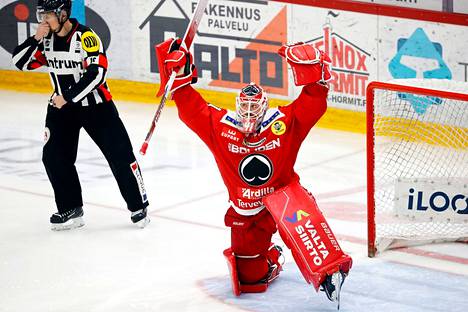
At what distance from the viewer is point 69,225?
632cm

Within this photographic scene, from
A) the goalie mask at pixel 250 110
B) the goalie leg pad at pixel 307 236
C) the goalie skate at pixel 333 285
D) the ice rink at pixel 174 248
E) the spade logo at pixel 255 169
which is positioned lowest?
the ice rink at pixel 174 248

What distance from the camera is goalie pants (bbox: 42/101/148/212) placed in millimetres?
6105

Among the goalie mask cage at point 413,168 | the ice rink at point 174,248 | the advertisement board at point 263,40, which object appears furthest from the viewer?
the advertisement board at point 263,40

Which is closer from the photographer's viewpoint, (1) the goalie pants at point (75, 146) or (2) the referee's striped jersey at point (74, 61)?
(2) the referee's striped jersey at point (74, 61)

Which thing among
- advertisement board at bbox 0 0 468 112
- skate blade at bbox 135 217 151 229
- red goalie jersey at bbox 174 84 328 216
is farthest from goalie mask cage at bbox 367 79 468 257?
advertisement board at bbox 0 0 468 112

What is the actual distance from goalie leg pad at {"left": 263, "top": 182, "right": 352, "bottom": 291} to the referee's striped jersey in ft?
4.62

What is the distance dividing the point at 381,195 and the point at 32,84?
16.1ft

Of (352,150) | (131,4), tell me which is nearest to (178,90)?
(352,150)

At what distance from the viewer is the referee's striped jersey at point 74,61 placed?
592cm

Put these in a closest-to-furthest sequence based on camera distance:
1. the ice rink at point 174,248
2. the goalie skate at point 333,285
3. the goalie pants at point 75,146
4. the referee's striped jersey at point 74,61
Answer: the goalie skate at point 333,285 < the ice rink at point 174,248 < the referee's striped jersey at point 74,61 < the goalie pants at point 75,146

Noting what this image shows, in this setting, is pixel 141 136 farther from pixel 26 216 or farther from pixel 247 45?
pixel 26 216

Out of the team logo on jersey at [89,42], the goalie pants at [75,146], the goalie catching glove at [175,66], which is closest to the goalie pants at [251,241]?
the goalie catching glove at [175,66]

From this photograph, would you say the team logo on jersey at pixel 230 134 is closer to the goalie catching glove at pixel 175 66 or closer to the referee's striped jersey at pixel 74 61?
the goalie catching glove at pixel 175 66

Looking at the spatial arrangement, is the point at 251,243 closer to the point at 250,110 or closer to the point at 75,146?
the point at 250,110
